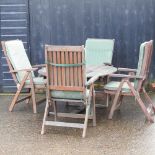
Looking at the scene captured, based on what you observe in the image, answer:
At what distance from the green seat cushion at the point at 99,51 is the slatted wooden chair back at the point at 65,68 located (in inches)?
90.2

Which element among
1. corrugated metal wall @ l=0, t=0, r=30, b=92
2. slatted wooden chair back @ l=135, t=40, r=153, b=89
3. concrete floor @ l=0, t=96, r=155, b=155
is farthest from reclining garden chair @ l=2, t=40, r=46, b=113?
slatted wooden chair back @ l=135, t=40, r=153, b=89

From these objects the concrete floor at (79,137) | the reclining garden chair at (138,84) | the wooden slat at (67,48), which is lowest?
the concrete floor at (79,137)

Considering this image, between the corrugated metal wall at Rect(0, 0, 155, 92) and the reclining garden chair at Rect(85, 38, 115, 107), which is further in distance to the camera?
the corrugated metal wall at Rect(0, 0, 155, 92)

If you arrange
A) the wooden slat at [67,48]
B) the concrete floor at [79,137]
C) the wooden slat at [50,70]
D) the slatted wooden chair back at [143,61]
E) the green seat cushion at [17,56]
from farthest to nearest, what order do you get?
the green seat cushion at [17,56], the slatted wooden chair back at [143,61], the wooden slat at [50,70], the wooden slat at [67,48], the concrete floor at [79,137]

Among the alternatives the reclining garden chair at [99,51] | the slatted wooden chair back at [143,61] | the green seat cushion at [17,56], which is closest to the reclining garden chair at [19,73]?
the green seat cushion at [17,56]

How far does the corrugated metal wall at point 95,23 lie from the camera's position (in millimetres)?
8250

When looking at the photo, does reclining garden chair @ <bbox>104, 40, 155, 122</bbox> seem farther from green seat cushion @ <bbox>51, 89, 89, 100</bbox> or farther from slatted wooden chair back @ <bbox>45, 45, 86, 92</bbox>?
slatted wooden chair back @ <bbox>45, 45, 86, 92</bbox>

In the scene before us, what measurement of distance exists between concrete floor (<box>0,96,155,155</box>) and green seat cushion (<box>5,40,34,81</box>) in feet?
2.39

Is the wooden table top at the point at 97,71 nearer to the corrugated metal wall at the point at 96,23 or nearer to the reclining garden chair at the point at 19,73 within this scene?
the reclining garden chair at the point at 19,73

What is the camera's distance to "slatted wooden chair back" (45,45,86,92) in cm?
557

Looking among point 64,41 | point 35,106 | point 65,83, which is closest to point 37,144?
point 65,83

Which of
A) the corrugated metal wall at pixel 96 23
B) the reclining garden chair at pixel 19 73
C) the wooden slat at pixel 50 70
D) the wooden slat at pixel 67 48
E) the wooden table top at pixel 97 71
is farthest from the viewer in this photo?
the corrugated metal wall at pixel 96 23

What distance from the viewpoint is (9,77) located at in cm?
852

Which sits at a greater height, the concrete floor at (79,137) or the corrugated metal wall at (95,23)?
the corrugated metal wall at (95,23)
